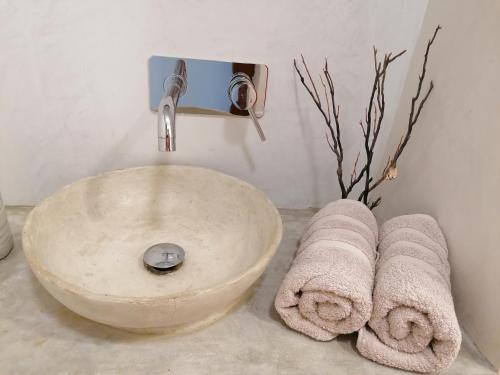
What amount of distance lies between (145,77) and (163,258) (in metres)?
0.36

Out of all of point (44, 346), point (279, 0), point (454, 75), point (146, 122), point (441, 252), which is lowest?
point (44, 346)

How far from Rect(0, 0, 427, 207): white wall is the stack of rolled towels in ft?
1.03

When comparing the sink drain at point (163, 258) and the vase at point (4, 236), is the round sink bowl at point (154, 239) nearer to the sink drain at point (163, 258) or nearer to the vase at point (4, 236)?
the sink drain at point (163, 258)

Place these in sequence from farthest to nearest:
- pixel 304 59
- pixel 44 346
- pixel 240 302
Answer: pixel 304 59, pixel 240 302, pixel 44 346

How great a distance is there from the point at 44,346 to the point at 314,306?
1.38 ft

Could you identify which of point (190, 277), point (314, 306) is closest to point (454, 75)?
point (314, 306)

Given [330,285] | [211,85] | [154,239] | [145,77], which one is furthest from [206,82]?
[330,285]

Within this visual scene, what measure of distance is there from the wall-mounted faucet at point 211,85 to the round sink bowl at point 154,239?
140 mm

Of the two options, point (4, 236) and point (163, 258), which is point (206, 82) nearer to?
point (163, 258)

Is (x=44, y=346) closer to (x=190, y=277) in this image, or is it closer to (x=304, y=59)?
(x=190, y=277)

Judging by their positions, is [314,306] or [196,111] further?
→ [196,111]

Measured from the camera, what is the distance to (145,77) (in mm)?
808

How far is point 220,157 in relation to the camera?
92 centimetres

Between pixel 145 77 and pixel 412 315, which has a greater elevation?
pixel 145 77
